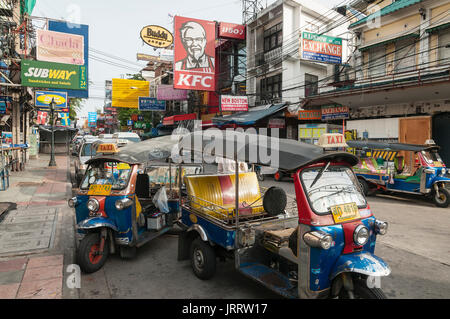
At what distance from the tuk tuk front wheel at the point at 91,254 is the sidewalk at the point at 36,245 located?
336 millimetres

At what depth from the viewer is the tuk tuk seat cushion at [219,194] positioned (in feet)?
16.9

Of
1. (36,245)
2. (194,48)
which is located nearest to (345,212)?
(36,245)

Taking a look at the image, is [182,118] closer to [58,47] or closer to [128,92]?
[128,92]

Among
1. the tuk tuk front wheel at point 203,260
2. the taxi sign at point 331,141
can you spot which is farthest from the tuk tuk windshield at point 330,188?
the tuk tuk front wheel at point 203,260

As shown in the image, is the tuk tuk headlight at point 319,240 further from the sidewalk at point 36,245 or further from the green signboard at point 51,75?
the green signboard at point 51,75

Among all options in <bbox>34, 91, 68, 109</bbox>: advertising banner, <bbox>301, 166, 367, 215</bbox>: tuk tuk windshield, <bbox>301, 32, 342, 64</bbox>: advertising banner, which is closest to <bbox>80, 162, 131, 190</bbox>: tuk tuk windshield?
<bbox>301, 166, 367, 215</bbox>: tuk tuk windshield

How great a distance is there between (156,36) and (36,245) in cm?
2868

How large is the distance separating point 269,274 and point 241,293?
0.59 metres

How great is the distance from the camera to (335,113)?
696 inches

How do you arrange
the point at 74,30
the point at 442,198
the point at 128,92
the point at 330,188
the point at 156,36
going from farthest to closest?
the point at 156,36
the point at 128,92
the point at 74,30
the point at 442,198
the point at 330,188

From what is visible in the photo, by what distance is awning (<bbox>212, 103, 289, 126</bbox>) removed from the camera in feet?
62.8
